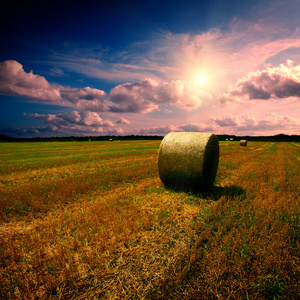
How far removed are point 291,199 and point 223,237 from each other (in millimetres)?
3782

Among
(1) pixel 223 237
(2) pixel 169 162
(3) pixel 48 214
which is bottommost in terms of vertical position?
(3) pixel 48 214

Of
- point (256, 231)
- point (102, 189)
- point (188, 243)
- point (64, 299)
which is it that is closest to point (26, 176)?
point (102, 189)

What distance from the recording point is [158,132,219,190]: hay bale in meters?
6.79

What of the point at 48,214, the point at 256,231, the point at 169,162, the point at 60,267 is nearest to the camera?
the point at 60,267

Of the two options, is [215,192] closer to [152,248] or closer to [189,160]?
[189,160]

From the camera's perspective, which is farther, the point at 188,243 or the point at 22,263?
the point at 188,243

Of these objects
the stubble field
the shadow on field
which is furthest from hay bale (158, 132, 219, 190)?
the stubble field

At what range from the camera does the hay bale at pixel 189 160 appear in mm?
6785

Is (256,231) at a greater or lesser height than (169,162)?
lesser

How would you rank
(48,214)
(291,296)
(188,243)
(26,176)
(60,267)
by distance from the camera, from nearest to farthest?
(291,296) → (60,267) → (188,243) → (48,214) → (26,176)

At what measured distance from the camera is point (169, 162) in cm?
736

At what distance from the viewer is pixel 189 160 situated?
692 cm

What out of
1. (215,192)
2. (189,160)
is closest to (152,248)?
(189,160)

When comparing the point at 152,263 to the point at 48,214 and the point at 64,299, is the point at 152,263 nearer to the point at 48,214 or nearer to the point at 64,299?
the point at 64,299
